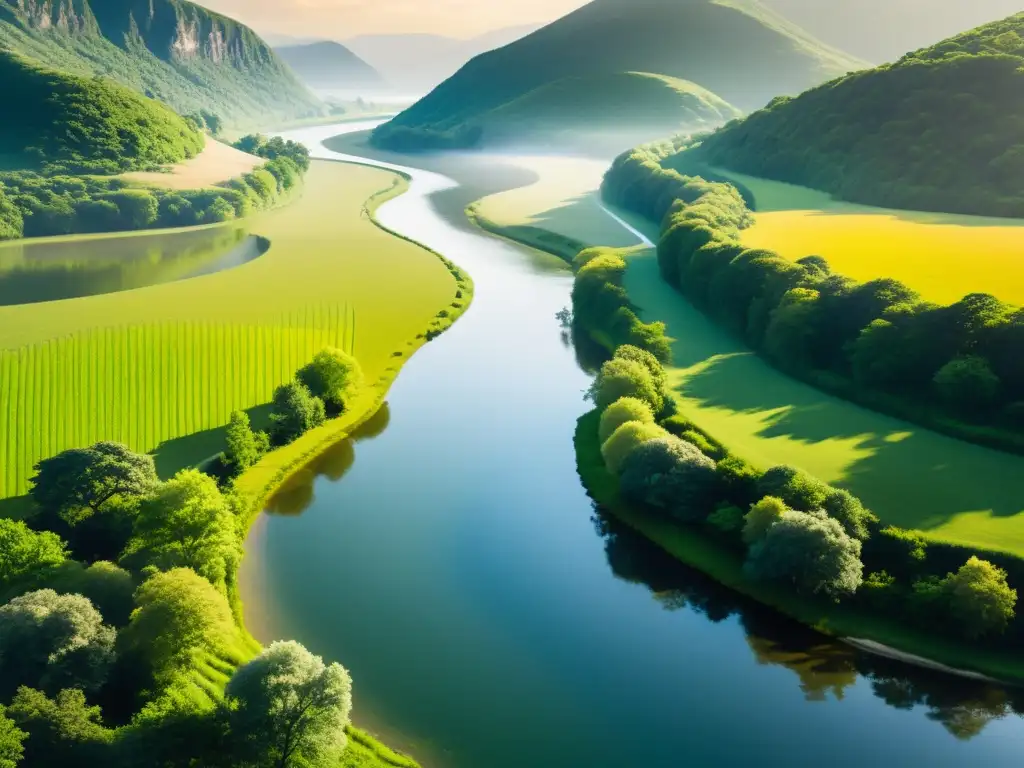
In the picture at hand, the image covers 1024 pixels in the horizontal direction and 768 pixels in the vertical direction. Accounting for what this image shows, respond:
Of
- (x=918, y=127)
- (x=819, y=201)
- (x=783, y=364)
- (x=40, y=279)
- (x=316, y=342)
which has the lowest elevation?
(x=40, y=279)

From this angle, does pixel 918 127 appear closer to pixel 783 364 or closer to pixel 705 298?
pixel 705 298

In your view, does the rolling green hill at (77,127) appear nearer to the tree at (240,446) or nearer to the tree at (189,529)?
the tree at (240,446)

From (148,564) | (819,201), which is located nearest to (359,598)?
(148,564)

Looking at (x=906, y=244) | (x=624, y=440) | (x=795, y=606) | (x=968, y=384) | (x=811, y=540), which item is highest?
(x=906, y=244)

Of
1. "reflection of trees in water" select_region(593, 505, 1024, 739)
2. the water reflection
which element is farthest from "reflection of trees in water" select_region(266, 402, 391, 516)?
the water reflection

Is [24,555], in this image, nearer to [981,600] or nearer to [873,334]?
[981,600]

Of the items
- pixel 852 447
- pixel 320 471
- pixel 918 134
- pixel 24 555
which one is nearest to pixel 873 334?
pixel 852 447
